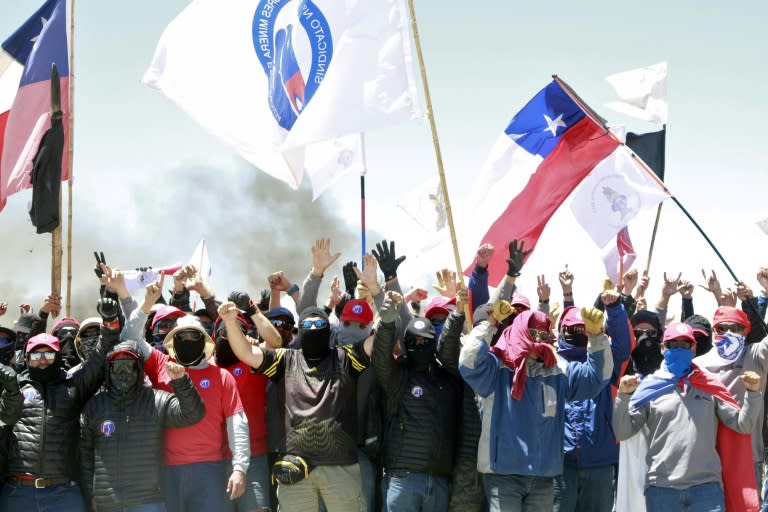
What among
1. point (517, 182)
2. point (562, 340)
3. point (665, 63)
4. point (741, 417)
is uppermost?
point (665, 63)

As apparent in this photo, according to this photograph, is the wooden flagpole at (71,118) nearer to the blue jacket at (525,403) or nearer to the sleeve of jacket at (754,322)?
the blue jacket at (525,403)

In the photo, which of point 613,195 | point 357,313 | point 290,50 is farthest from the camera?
point 613,195

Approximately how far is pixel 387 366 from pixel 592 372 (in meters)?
1.36

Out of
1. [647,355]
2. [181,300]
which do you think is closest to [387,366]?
[647,355]

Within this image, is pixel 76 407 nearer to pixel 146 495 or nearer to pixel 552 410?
pixel 146 495

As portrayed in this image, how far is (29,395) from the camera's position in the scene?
7027 mm

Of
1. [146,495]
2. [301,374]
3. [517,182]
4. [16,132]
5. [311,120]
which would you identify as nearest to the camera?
[146,495]

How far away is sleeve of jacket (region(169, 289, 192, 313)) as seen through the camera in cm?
975

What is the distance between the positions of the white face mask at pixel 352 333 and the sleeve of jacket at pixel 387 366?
0.58 meters

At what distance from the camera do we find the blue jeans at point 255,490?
294 inches

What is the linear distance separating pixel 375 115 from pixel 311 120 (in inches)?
20.0

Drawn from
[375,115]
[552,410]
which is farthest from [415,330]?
[375,115]

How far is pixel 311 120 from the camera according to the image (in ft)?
27.8

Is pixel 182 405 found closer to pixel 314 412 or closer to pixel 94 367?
pixel 94 367
